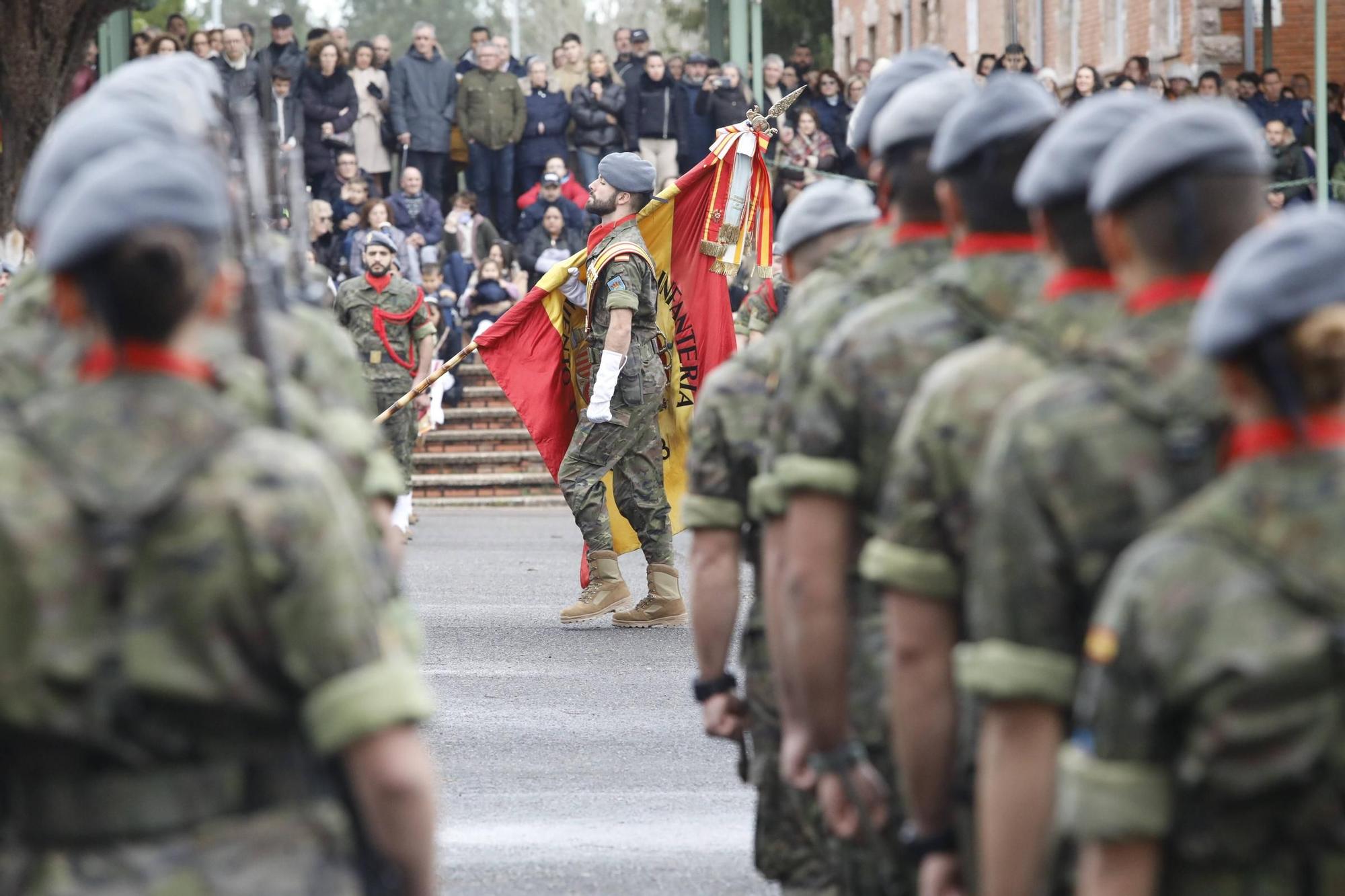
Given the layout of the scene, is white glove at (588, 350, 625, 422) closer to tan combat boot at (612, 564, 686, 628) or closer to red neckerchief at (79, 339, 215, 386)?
tan combat boot at (612, 564, 686, 628)

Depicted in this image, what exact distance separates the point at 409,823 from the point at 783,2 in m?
52.9

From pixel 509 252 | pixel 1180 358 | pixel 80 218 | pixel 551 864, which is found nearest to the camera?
pixel 80 218

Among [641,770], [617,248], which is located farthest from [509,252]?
[641,770]

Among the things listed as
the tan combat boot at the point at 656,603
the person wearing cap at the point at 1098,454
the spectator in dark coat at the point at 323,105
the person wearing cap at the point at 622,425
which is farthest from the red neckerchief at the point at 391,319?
the person wearing cap at the point at 1098,454

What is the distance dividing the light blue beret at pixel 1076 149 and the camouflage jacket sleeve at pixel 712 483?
7.96 ft

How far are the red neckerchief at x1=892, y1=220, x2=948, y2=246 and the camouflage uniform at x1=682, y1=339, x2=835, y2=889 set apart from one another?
1028 millimetres

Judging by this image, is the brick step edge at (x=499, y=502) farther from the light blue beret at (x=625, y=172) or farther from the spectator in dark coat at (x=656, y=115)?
the light blue beret at (x=625, y=172)

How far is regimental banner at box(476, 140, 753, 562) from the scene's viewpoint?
12797 millimetres

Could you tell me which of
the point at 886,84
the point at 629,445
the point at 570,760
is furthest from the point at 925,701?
the point at 629,445

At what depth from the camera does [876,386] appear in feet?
14.0

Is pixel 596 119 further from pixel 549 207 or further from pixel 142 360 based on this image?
pixel 142 360

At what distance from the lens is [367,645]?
2.94 meters

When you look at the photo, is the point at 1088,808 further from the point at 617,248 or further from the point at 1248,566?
the point at 617,248

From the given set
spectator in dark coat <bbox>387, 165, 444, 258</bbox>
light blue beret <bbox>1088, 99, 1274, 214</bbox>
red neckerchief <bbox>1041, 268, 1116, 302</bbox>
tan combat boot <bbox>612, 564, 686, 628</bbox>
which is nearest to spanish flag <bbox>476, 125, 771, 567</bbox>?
tan combat boot <bbox>612, 564, 686, 628</bbox>
